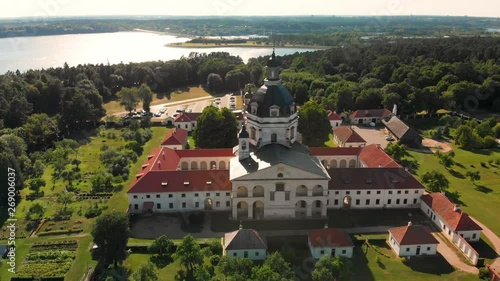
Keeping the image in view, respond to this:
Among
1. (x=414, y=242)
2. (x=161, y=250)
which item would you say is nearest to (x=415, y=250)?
A: (x=414, y=242)

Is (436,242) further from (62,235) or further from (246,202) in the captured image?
(62,235)

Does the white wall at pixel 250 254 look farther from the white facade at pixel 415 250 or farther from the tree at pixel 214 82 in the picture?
the tree at pixel 214 82

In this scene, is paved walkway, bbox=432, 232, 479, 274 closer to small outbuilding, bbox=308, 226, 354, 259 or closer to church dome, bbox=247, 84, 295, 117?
small outbuilding, bbox=308, 226, 354, 259

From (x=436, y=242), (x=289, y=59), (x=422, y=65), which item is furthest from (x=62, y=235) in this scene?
(x=289, y=59)

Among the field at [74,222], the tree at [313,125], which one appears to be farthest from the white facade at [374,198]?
the field at [74,222]

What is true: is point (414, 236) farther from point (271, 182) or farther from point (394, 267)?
point (271, 182)

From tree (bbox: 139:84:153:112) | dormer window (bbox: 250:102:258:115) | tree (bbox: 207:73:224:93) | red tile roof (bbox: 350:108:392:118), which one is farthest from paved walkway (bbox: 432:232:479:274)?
tree (bbox: 207:73:224:93)

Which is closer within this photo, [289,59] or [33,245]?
[33,245]
